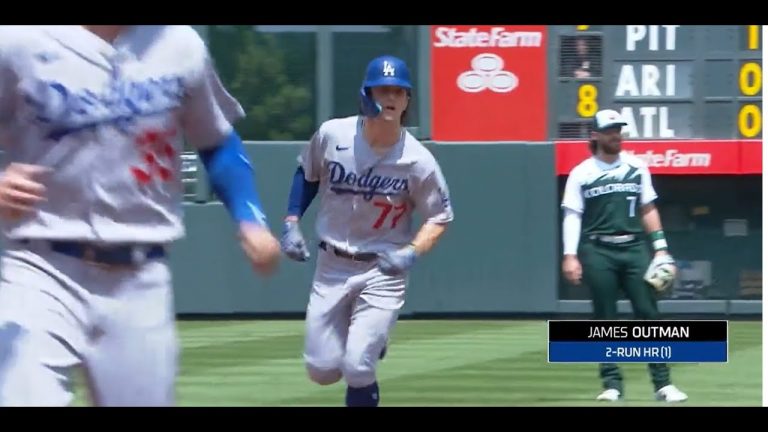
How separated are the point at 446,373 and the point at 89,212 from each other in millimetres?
6634

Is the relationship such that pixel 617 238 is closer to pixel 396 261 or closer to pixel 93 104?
pixel 396 261

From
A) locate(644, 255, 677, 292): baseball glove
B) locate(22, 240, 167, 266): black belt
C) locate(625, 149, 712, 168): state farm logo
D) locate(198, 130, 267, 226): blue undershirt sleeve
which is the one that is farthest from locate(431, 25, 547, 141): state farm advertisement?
locate(22, 240, 167, 266): black belt

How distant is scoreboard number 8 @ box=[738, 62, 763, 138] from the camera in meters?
14.0

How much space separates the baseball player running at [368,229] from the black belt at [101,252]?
2.83m

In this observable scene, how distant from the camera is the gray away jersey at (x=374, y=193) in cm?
698

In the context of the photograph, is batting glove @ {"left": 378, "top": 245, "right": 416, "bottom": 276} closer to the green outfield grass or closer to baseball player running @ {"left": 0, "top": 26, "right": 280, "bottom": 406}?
the green outfield grass

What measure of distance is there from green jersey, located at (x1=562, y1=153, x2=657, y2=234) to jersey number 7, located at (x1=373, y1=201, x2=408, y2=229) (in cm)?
191

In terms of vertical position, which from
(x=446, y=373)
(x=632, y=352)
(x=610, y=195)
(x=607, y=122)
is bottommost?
(x=446, y=373)

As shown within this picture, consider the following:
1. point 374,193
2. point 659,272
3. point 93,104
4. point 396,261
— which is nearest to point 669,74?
point 659,272

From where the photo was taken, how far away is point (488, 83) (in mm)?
14680

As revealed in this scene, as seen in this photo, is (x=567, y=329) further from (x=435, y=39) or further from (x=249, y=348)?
(x=435, y=39)

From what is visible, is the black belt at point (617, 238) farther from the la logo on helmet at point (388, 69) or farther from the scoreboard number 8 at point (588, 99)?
the scoreboard number 8 at point (588, 99)

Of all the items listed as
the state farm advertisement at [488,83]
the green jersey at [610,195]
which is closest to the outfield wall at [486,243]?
the state farm advertisement at [488,83]
